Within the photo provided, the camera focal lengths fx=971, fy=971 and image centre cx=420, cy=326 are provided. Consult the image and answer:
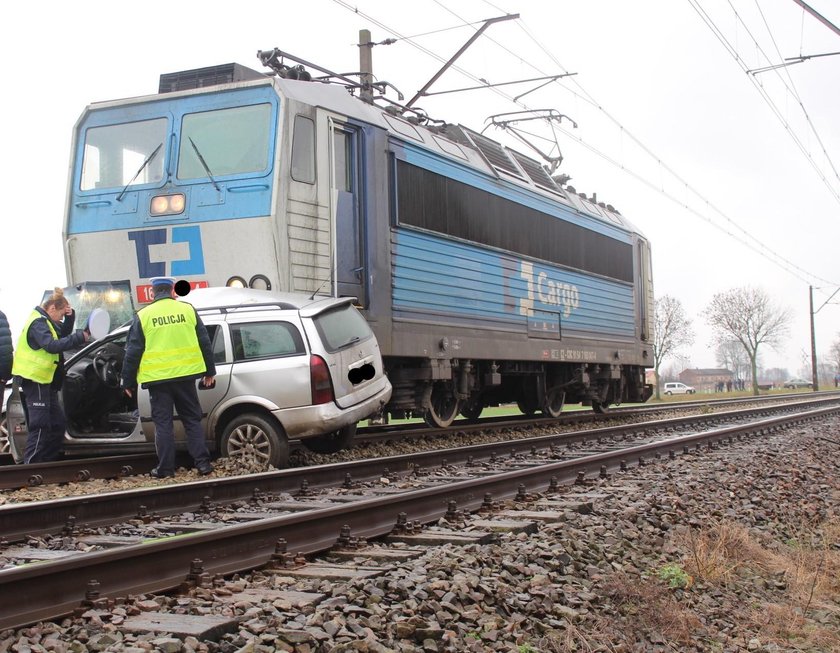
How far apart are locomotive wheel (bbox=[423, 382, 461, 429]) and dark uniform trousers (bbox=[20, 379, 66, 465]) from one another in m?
5.18

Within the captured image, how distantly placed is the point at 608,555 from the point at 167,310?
4522mm

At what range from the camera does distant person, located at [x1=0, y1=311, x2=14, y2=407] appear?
9.30 m

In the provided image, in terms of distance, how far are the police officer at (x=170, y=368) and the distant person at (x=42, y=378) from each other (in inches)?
35.9

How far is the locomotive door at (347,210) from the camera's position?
1048cm

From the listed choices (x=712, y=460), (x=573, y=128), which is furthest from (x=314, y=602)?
(x=573, y=128)

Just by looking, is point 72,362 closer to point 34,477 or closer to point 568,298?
point 34,477

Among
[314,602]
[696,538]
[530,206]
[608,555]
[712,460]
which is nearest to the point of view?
[314,602]

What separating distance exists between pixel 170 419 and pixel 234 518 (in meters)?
2.42

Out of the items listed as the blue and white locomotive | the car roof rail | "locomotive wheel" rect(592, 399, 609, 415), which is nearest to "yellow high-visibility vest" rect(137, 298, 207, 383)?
the car roof rail

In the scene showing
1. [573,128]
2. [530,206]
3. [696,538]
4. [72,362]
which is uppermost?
[573,128]

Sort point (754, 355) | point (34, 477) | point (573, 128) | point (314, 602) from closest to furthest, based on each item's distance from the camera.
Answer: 1. point (314, 602)
2. point (34, 477)
3. point (573, 128)
4. point (754, 355)

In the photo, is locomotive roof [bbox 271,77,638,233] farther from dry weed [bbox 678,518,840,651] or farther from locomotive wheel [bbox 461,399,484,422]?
dry weed [bbox 678,518,840,651]

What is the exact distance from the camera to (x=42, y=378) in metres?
8.75

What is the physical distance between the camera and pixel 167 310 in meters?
8.24
